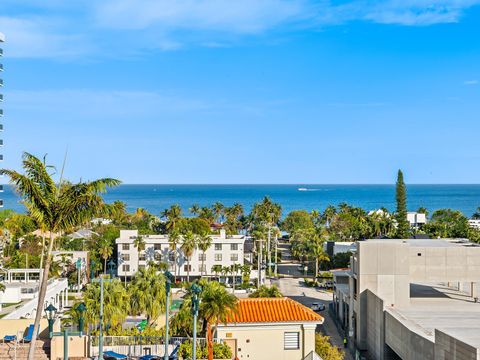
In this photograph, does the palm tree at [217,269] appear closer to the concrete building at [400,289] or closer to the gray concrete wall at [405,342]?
the concrete building at [400,289]

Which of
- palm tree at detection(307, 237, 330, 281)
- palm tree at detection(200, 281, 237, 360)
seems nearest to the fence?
palm tree at detection(200, 281, 237, 360)

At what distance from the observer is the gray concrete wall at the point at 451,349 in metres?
24.0

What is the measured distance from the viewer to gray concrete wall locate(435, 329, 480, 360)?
78.8ft

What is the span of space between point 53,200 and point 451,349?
59.6 feet

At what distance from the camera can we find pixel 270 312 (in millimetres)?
37500

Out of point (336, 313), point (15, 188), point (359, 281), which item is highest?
point (15, 188)

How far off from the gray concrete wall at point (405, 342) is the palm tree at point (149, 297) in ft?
52.0

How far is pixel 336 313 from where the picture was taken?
62094 millimetres

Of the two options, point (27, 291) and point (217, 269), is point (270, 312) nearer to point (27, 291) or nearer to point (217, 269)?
point (27, 291)

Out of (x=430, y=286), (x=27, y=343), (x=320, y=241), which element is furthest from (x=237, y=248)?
(x=27, y=343)

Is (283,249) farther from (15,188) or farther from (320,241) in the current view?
(15,188)

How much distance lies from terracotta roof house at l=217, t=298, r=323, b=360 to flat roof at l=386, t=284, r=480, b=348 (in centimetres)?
596

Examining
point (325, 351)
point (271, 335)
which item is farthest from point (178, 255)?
point (325, 351)

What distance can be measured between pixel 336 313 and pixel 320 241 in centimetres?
3099
